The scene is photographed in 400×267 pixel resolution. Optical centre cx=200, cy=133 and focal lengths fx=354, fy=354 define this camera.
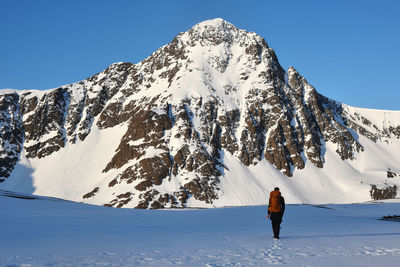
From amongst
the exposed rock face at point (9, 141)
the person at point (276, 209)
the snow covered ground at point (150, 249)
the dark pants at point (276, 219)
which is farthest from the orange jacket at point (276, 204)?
the exposed rock face at point (9, 141)

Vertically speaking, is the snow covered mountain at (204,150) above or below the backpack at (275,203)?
above

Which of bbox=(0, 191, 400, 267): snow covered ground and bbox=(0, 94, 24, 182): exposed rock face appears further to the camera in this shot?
bbox=(0, 94, 24, 182): exposed rock face

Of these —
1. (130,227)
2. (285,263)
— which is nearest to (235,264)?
(285,263)

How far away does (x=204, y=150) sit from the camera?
156250 mm

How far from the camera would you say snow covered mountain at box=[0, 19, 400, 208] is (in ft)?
470

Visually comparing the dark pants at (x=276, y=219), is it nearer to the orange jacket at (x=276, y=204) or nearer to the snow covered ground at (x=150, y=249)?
the orange jacket at (x=276, y=204)

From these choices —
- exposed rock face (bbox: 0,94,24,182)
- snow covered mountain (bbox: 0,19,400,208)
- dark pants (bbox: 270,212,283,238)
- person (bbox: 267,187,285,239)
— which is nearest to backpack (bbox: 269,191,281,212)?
person (bbox: 267,187,285,239)

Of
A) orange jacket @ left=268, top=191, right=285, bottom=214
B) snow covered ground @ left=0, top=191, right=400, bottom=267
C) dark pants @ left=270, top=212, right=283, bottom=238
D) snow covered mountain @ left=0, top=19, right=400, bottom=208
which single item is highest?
snow covered mountain @ left=0, top=19, right=400, bottom=208

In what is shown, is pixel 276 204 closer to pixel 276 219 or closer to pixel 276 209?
pixel 276 209

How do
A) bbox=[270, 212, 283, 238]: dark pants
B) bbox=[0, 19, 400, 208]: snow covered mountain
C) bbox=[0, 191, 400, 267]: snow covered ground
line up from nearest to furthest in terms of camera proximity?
1. bbox=[0, 191, 400, 267]: snow covered ground
2. bbox=[270, 212, 283, 238]: dark pants
3. bbox=[0, 19, 400, 208]: snow covered mountain

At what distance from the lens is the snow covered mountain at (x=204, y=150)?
143375mm

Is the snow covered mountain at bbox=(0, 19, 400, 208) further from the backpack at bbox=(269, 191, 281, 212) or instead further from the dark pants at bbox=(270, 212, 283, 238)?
the dark pants at bbox=(270, 212, 283, 238)

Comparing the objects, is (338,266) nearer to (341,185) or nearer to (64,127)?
(341,185)

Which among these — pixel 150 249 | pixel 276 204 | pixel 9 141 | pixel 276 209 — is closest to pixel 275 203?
pixel 276 204
